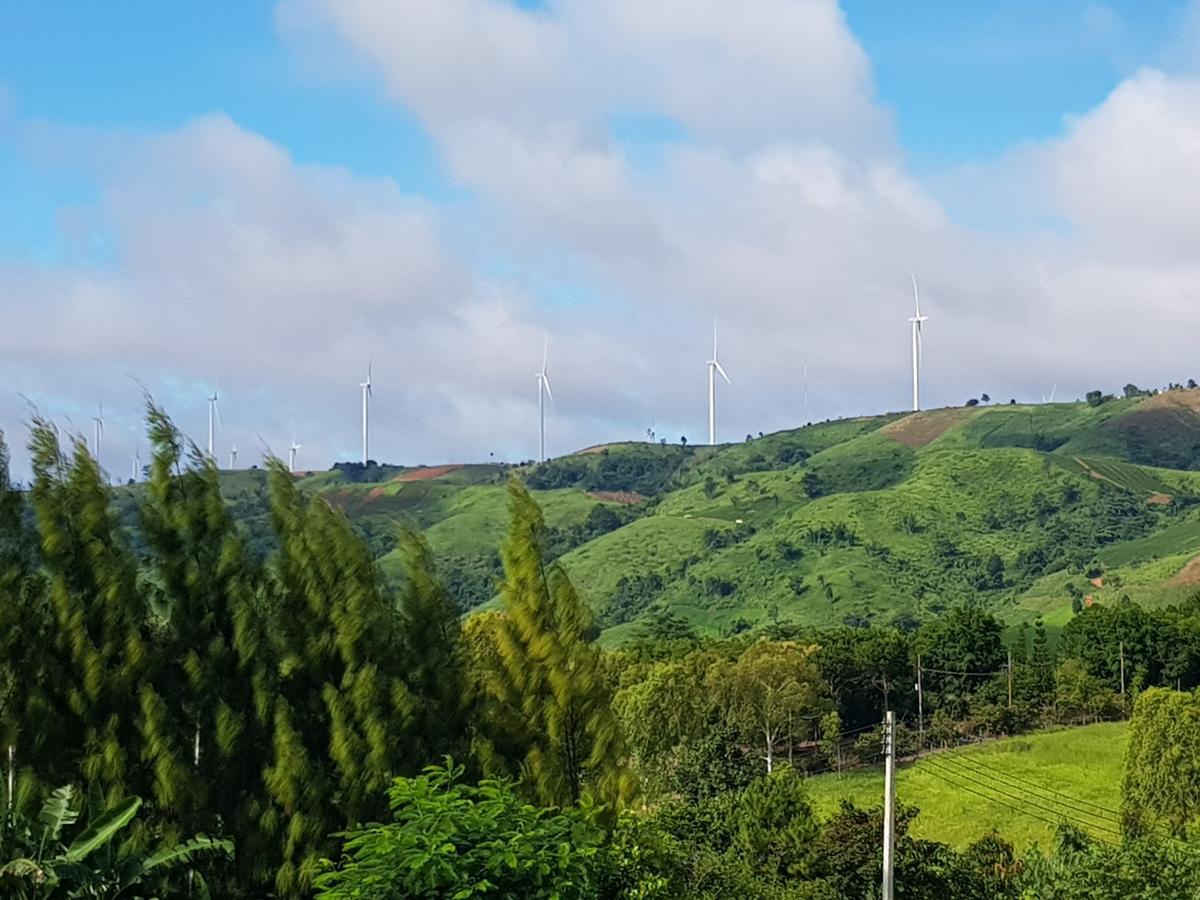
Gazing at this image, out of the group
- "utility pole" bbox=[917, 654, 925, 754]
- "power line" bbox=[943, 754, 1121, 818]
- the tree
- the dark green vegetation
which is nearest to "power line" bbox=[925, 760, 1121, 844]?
"power line" bbox=[943, 754, 1121, 818]

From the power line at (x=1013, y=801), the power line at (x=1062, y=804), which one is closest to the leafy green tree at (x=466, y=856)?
the power line at (x=1013, y=801)

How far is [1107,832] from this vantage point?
68.8m

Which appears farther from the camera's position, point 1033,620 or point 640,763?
point 1033,620

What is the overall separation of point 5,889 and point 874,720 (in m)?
86.8

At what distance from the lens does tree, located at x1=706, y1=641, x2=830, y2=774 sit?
85.7 m

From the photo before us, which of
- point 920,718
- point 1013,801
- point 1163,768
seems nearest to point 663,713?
point 1013,801

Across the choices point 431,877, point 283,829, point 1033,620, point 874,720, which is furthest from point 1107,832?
point 1033,620

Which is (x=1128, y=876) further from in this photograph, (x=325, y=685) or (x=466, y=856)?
(x=325, y=685)

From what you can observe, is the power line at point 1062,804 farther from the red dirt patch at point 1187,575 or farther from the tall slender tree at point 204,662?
the red dirt patch at point 1187,575

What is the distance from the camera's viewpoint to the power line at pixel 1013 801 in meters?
69.1

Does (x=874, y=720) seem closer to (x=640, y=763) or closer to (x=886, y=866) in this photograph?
(x=640, y=763)

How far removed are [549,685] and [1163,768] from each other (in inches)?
1522

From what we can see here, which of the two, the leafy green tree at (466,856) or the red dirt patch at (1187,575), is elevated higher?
the red dirt patch at (1187,575)

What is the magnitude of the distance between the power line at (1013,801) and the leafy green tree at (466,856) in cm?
4325
